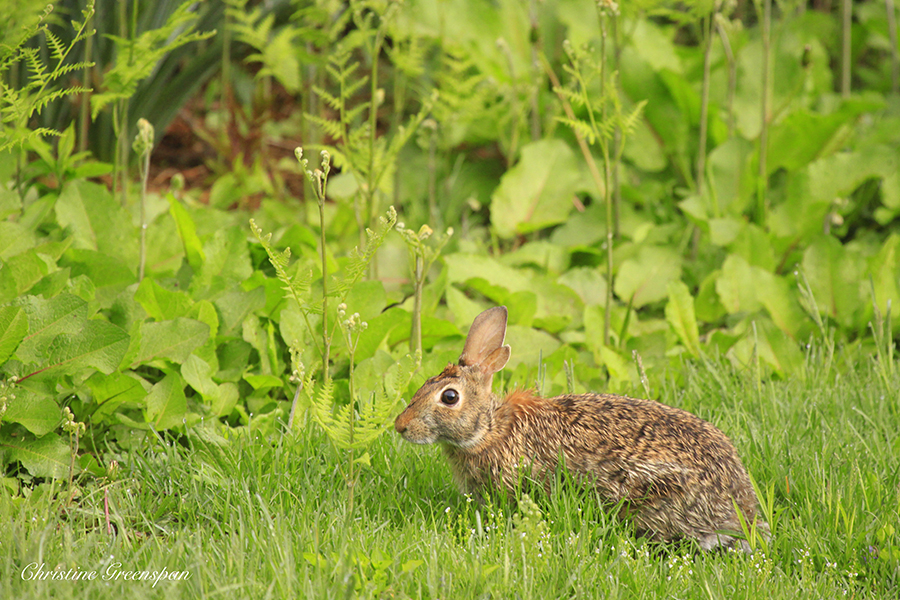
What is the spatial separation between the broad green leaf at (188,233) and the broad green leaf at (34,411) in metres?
1.35

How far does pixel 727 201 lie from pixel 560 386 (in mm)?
2603

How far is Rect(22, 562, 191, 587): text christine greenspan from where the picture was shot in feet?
8.48

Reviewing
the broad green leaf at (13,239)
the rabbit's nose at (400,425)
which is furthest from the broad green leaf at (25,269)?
the rabbit's nose at (400,425)

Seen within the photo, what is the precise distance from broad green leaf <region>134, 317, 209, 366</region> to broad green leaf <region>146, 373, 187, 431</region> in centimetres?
15

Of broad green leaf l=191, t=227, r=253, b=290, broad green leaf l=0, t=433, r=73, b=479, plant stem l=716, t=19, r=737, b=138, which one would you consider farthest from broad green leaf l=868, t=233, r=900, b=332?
broad green leaf l=0, t=433, r=73, b=479

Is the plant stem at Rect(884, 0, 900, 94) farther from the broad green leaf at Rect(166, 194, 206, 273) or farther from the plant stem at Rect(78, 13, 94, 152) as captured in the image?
the plant stem at Rect(78, 13, 94, 152)

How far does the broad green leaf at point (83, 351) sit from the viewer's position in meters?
3.47

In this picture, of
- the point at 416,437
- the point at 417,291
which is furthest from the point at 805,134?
the point at 416,437

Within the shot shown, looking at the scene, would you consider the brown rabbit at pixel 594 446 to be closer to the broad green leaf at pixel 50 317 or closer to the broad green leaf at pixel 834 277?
the broad green leaf at pixel 50 317

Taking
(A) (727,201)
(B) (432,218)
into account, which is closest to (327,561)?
(B) (432,218)

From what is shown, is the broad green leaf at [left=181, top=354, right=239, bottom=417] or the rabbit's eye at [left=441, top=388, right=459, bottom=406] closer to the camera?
the rabbit's eye at [left=441, top=388, right=459, bottom=406]

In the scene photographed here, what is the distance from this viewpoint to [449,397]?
3.26 m

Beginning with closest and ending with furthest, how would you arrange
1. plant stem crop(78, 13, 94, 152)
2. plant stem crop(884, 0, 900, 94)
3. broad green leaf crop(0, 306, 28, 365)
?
broad green leaf crop(0, 306, 28, 365), plant stem crop(78, 13, 94, 152), plant stem crop(884, 0, 900, 94)

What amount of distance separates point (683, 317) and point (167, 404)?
2.79 m
